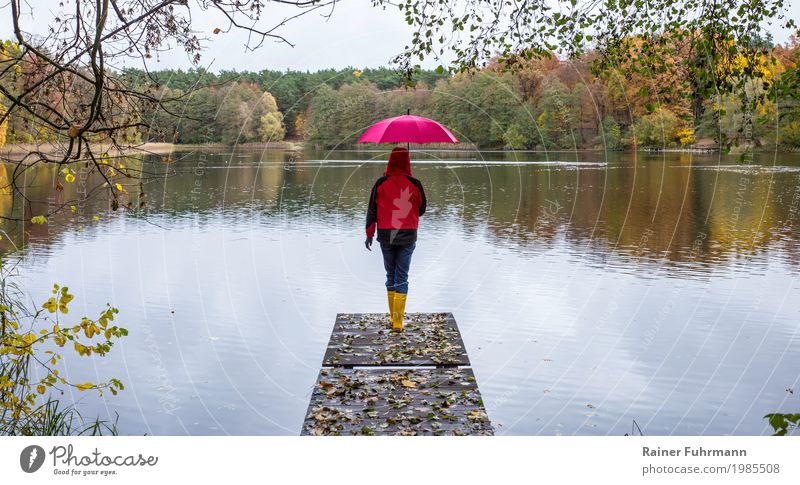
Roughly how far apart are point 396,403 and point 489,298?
9.97 metres

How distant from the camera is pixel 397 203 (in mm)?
9695

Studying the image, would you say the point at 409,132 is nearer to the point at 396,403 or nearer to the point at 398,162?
the point at 398,162

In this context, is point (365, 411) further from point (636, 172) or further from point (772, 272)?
point (636, 172)

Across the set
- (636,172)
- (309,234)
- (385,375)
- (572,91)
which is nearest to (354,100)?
(309,234)

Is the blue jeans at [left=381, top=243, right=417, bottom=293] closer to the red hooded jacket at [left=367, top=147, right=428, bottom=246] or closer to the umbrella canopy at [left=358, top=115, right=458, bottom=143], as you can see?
the red hooded jacket at [left=367, top=147, right=428, bottom=246]

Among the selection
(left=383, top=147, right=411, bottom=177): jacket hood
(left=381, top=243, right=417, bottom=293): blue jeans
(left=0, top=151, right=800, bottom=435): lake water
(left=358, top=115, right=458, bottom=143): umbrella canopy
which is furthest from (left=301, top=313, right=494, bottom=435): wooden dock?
(left=358, top=115, right=458, bottom=143): umbrella canopy

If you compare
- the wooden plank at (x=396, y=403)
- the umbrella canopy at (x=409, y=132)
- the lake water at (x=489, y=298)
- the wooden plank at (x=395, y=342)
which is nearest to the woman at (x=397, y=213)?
the umbrella canopy at (x=409, y=132)

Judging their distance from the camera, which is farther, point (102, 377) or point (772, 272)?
point (772, 272)

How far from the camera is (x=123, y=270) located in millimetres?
21031

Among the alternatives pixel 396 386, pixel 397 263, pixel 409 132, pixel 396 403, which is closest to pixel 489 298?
pixel 397 263

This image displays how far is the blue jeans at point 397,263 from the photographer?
10078mm

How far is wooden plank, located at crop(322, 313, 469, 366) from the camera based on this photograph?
913cm

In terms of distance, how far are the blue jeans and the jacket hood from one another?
98cm

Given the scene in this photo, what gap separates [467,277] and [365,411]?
42.3 ft
